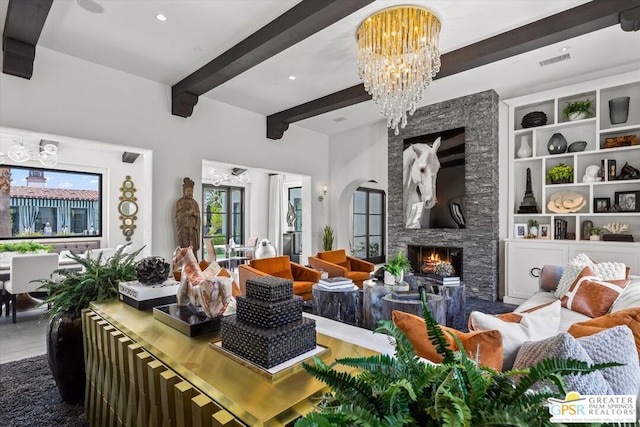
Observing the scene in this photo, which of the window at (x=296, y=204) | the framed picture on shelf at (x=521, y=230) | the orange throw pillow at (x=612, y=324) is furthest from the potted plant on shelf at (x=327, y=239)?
the orange throw pillow at (x=612, y=324)

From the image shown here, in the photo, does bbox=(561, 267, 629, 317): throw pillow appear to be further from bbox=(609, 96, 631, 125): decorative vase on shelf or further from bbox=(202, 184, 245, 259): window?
bbox=(202, 184, 245, 259): window

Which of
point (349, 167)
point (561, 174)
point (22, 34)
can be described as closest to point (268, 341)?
point (22, 34)

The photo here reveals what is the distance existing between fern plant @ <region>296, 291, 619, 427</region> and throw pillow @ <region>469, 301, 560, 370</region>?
0.74 meters

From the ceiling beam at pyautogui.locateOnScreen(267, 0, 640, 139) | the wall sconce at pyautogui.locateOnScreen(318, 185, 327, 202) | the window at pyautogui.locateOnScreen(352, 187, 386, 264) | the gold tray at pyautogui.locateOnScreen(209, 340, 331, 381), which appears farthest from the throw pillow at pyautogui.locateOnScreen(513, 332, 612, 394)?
the window at pyautogui.locateOnScreen(352, 187, 386, 264)

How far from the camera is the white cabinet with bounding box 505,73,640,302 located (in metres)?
4.29

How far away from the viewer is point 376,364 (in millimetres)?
685

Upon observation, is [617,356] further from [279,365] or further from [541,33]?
[541,33]

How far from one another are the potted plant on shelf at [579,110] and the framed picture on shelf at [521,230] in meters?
1.64

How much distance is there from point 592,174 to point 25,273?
753 cm

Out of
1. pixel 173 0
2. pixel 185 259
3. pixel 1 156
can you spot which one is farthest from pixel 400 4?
pixel 1 156

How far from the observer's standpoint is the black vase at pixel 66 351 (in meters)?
2.10

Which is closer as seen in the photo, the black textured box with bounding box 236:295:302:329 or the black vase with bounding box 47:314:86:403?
the black textured box with bounding box 236:295:302:329

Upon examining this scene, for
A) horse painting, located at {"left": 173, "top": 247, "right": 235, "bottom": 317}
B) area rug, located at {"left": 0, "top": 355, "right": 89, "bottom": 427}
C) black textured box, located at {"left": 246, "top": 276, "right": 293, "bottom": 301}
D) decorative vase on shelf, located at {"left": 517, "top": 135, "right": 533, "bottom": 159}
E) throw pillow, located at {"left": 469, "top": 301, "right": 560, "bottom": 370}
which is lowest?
area rug, located at {"left": 0, "top": 355, "right": 89, "bottom": 427}

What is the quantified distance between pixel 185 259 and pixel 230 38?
276 centimetres
